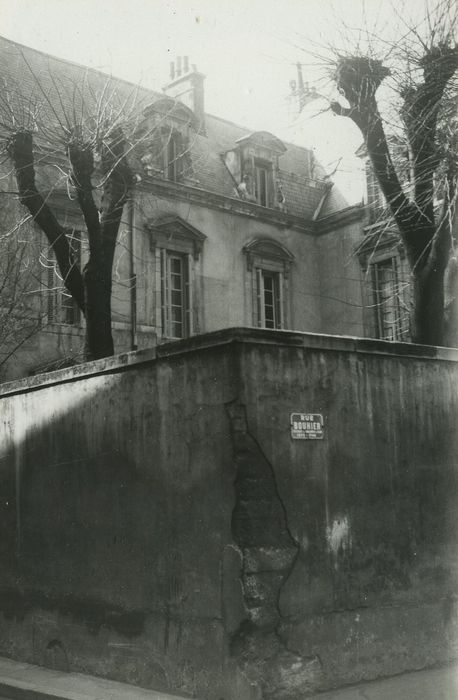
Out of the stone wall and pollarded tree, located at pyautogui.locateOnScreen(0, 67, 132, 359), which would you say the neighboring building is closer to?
Result: pollarded tree, located at pyautogui.locateOnScreen(0, 67, 132, 359)

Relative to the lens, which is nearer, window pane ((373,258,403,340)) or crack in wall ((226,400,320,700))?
crack in wall ((226,400,320,700))

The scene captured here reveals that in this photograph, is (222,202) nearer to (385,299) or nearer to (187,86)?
(187,86)

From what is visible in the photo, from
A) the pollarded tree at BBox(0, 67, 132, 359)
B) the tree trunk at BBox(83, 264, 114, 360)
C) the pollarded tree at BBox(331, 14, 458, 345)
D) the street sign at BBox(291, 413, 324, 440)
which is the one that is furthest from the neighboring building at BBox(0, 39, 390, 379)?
the street sign at BBox(291, 413, 324, 440)

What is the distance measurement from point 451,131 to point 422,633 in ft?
18.4

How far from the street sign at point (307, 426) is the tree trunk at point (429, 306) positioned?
3.52m

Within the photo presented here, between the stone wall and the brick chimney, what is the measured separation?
1721 centimetres

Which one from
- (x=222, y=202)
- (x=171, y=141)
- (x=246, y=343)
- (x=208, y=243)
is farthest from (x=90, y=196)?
(x=222, y=202)

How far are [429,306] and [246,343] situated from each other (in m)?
4.22

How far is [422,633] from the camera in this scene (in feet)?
22.2

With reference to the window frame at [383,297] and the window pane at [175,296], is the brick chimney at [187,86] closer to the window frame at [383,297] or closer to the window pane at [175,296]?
the window pane at [175,296]

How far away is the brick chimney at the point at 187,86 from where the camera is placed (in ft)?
76.7

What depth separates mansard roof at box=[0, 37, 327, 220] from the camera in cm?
1862

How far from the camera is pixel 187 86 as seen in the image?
23547 millimetres

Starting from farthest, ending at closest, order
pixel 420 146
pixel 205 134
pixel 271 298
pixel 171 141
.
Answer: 1. pixel 271 298
2. pixel 205 134
3. pixel 171 141
4. pixel 420 146
